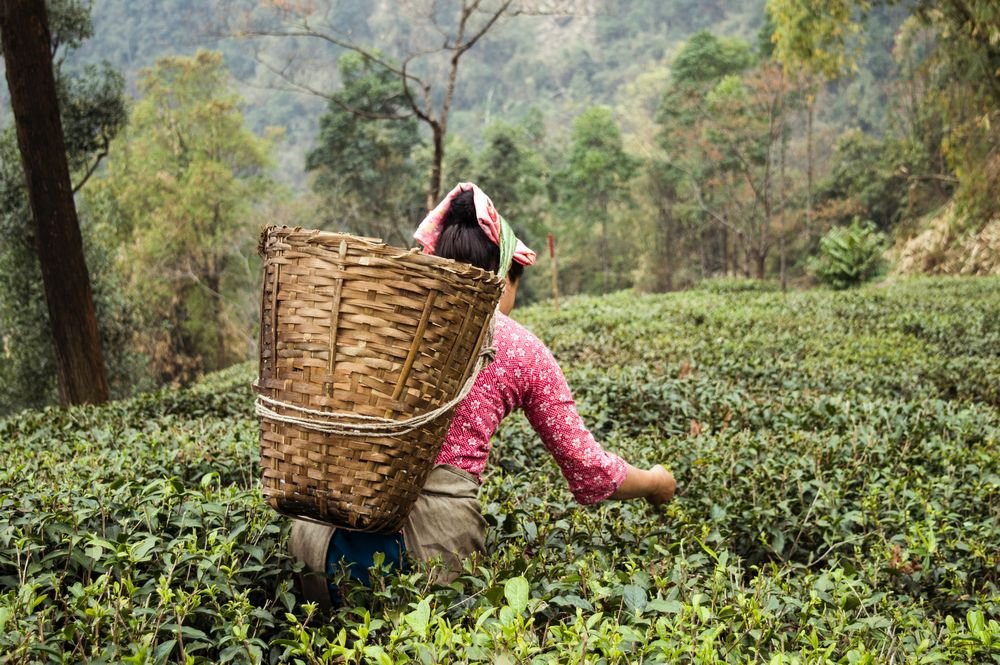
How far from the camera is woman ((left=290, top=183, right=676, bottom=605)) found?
188 centimetres

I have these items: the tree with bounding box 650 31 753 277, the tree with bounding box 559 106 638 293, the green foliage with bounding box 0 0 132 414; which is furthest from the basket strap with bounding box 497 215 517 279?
the tree with bounding box 559 106 638 293

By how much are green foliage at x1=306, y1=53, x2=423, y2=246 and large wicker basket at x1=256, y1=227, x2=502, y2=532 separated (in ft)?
90.9

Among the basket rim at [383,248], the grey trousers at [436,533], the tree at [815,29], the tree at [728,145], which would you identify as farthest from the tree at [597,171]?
the basket rim at [383,248]

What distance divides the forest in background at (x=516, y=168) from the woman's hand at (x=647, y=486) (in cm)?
525

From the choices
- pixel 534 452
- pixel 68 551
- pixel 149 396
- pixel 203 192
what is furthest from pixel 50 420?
pixel 203 192

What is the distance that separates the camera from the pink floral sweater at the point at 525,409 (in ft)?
6.80

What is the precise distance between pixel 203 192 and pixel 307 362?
90.5ft

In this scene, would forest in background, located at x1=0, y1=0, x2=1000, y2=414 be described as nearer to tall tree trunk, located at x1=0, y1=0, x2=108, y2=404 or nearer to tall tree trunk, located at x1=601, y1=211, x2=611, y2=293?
tall tree trunk, located at x1=601, y1=211, x2=611, y2=293

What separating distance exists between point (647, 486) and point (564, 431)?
350 millimetres

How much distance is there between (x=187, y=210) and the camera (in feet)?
88.6

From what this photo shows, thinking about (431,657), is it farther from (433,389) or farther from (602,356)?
(602,356)

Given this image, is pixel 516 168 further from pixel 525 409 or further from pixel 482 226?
pixel 482 226

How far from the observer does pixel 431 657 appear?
1.38m

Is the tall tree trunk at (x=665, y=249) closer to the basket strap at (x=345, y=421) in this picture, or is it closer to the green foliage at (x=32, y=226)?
the green foliage at (x=32, y=226)
